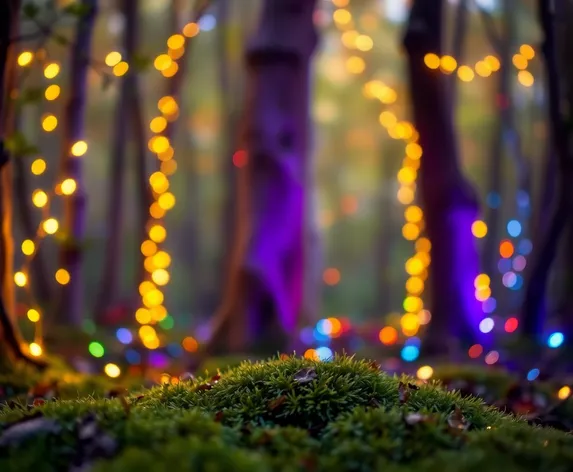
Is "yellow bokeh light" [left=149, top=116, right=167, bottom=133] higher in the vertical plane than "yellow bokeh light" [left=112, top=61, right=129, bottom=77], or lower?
lower

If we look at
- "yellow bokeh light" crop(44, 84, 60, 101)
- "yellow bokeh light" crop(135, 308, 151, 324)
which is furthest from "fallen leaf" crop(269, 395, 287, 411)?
"yellow bokeh light" crop(135, 308, 151, 324)

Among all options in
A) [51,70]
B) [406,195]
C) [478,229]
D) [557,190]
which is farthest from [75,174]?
[406,195]

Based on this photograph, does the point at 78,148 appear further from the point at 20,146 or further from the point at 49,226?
the point at 20,146

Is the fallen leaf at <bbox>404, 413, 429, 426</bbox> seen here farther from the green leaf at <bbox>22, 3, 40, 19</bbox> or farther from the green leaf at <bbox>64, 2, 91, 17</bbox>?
the green leaf at <bbox>22, 3, 40, 19</bbox>

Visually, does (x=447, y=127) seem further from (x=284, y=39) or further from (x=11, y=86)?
(x=11, y=86)

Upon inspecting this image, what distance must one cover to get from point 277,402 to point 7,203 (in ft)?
13.9

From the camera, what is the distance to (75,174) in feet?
34.0

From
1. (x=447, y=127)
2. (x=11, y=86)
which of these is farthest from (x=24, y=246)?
(x=447, y=127)

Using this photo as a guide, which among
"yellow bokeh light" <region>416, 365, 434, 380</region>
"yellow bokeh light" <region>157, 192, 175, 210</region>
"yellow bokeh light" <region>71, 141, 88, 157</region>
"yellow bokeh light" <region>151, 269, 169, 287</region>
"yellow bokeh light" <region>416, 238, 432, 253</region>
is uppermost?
"yellow bokeh light" <region>71, 141, 88, 157</region>

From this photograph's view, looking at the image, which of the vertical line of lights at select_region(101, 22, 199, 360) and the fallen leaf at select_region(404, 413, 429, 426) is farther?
the vertical line of lights at select_region(101, 22, 199, 360)

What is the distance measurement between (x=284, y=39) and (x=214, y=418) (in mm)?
7269

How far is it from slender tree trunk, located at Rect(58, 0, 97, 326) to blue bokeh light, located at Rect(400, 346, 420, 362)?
4.43 metres

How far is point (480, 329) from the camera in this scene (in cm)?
920

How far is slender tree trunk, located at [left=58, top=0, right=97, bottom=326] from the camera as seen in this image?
Answer: 999 cm
